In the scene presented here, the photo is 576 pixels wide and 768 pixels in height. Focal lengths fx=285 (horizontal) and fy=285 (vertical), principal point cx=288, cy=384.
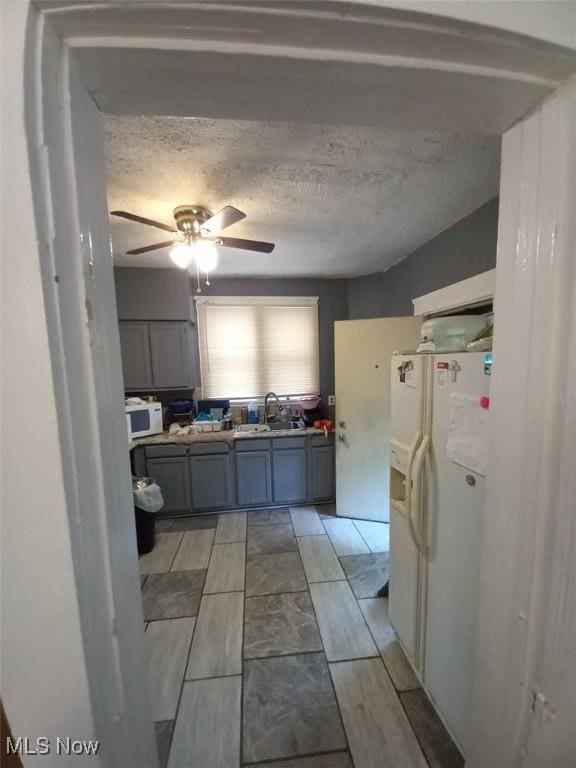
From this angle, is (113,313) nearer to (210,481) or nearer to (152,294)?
Result: (210,481)

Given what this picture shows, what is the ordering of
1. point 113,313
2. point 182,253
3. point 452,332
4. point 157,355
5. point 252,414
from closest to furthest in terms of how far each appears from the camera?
point 113,313
point 452,332
point 182,253
point 157,355
point 252,414

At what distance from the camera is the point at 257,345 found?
343 cm

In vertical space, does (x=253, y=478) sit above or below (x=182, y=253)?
below

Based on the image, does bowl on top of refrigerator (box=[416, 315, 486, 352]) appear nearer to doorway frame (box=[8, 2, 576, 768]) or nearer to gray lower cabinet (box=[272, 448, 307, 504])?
doorway frame (box=[8, 2, 576, 768])

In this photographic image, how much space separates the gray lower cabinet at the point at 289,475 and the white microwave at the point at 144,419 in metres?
1.25

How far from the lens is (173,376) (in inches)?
119

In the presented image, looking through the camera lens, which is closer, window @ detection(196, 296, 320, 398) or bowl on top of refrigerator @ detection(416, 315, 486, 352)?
bowl on top of refrigerator @ detection(416, 315, 486, 352)

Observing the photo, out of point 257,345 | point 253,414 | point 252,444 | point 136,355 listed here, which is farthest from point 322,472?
point 136,355

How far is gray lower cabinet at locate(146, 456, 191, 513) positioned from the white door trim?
Answer: 2485mm

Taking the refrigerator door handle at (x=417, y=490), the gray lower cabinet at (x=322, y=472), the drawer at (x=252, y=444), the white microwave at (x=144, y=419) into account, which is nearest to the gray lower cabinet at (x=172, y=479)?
the white microwave at (x=144, y=419)

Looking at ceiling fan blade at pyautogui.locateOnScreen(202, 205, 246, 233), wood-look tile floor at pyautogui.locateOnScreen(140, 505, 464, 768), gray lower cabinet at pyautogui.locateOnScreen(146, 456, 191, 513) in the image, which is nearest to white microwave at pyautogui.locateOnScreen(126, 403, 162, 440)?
gray lower cabinet at pyautogui.locateOnScreen(146, 456, 191, 513)

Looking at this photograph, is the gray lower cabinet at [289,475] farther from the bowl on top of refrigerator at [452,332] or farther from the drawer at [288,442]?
the bowl on top of refrigerator at [452,332]

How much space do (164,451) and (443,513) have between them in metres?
2.46

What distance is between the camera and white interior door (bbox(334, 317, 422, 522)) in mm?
2537
